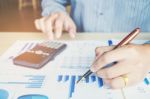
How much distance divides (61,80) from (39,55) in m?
0.12

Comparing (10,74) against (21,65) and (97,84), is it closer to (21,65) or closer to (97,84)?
(21,65)

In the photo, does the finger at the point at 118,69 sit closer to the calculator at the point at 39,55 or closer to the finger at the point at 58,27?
the calculator at the point at 39,55

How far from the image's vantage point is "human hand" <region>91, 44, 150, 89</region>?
0.54m

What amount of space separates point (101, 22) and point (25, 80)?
475mm

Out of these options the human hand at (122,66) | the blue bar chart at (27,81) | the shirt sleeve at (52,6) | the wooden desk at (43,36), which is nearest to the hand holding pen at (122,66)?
the human hand at (122,66)

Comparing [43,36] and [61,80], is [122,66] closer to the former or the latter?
[61,80]

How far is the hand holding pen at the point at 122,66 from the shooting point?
0.54 meters

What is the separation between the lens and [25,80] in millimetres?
597

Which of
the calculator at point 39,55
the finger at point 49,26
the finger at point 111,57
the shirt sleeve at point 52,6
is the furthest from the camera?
the shirt sleeve at point 52,6

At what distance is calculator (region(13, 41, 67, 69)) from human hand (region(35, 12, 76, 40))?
6cm

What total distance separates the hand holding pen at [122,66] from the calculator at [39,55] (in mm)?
A: 154

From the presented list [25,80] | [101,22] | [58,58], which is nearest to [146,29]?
[101,22]

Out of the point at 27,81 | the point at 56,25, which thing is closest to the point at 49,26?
the point at 56,25

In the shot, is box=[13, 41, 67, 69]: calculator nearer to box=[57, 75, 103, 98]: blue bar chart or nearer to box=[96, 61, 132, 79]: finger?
box=[57, 75, 103, 98]: blue bar chart
